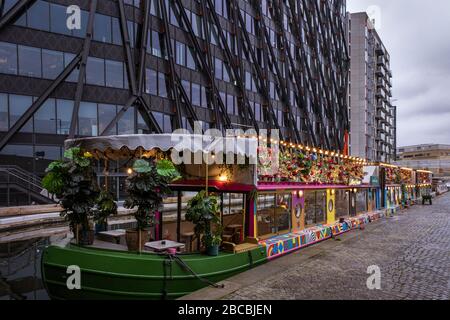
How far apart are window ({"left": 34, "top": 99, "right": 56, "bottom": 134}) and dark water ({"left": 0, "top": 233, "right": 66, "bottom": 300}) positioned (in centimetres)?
1428

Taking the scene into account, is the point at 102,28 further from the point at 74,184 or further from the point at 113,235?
the point at 74,184

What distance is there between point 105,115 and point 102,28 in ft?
25.6

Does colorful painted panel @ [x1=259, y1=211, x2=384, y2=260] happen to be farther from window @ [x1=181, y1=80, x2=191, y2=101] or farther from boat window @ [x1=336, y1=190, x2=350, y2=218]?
window @ [x1=181, y1=80, x2=191, y2=101]

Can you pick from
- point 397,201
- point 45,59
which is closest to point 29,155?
point 45,59

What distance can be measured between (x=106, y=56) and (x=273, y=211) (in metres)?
25.5

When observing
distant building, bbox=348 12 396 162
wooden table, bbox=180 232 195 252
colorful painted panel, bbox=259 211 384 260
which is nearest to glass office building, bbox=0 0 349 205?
colorful painted panel, bbox=259 211 384 260

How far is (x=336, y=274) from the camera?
10.2 meters

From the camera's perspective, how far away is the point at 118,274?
782 centimetres

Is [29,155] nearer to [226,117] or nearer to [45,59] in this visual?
[45,59]

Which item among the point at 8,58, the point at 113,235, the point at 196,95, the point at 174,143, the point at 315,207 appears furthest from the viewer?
the point at 196,95

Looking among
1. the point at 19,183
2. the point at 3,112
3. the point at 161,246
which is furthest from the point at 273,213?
the point at 3,112

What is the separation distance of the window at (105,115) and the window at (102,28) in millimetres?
5953

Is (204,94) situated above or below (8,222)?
above

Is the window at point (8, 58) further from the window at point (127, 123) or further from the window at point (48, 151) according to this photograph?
the window at point (127, 123)
